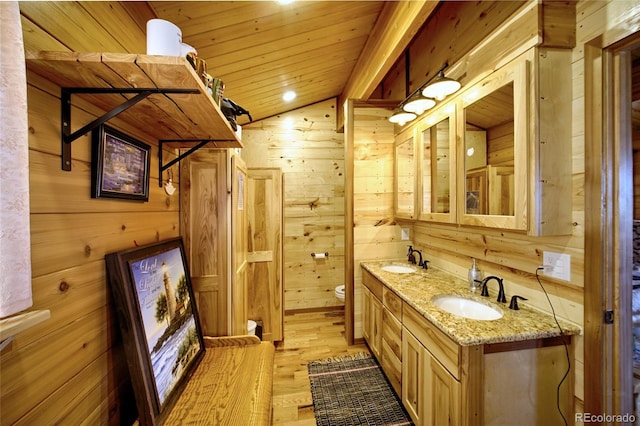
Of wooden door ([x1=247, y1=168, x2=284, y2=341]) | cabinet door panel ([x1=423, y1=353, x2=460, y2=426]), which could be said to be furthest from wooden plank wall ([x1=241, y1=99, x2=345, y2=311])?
cabinet door panel ([x1=423, y1=353, x2=460, y2=426])

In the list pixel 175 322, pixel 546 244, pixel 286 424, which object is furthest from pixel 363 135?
pixel 286 424

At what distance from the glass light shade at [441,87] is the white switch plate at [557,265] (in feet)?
3.62

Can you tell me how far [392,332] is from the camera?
1.92 metres

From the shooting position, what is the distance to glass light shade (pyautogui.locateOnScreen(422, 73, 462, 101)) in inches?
63.7

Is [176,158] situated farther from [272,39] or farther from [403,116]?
[403,116]

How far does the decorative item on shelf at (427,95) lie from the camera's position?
1636mm

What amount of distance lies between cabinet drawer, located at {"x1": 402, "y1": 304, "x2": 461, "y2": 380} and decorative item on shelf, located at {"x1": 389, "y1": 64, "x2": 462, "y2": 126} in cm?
142

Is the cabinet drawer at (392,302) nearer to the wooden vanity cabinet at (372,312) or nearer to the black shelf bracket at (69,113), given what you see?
the wooden vanity cabinet at (372,312)

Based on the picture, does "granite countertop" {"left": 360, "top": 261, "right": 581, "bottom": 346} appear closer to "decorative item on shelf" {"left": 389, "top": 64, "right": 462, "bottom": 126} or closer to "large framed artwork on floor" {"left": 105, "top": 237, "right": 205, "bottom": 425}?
"large framed artwork on floor" {"left": 105, "top": 237, "right": 205, "bottom": 425}

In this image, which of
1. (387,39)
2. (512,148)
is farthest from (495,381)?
(387,39)

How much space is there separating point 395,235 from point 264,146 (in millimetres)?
2066

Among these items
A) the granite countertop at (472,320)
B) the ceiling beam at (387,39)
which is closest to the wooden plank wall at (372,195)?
the ceiling beam at (387,39)

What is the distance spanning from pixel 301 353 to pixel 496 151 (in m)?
2.40

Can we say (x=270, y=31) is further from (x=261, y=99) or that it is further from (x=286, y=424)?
(x=286, y=424)
